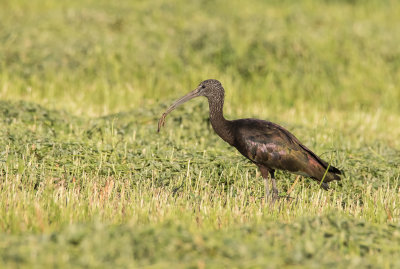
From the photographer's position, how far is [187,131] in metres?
10.9

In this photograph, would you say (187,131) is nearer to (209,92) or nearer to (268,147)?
(209,92)

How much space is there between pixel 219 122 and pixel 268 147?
68cm

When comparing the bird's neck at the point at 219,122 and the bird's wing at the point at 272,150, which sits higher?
the bird's neck at the point at 219,122

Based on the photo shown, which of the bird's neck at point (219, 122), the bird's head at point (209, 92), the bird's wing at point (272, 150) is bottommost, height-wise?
the bird's wing at point (272, 150)

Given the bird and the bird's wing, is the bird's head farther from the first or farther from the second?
the bird's wing

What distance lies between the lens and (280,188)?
27.8ft

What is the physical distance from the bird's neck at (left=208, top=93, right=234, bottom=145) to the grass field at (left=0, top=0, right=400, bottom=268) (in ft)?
1.81

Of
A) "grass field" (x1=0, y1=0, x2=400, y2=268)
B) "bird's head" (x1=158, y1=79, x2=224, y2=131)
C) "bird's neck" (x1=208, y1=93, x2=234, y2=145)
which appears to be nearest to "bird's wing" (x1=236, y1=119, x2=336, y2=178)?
"bird's neck" (x1=208, y1=93, x2=234, y2=145)

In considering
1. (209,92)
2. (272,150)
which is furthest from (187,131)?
(272,150)

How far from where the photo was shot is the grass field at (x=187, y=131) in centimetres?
498

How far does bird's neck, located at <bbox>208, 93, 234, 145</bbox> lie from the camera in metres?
7.83

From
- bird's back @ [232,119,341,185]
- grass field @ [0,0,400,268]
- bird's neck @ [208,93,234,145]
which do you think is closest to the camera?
grass field @ [0,0,400,268]

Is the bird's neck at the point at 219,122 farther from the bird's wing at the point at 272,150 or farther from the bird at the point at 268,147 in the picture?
the bird's wing at the point at 272,150

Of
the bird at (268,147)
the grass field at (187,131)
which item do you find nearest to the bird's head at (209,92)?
the bird at (268,147)
